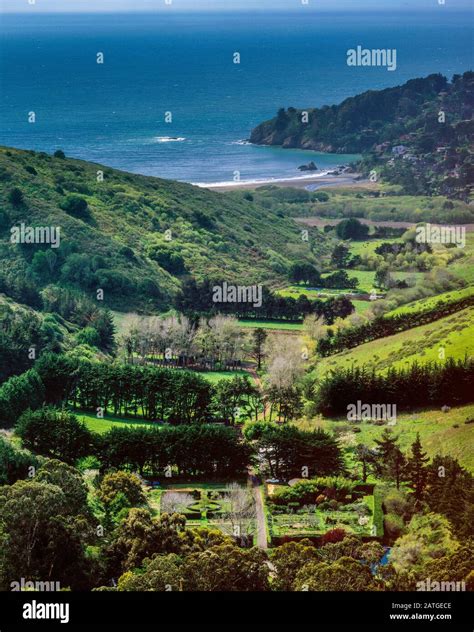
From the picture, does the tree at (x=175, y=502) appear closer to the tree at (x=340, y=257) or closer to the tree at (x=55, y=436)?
the tree at (x=55, y=436)

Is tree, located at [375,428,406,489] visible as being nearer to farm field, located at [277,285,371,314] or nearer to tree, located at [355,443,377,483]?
tree, located at [355,443,377,483]

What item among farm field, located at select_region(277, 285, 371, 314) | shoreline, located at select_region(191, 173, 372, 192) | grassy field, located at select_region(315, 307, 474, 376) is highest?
shoreline, located at select_region(191, 173, 372, 192)

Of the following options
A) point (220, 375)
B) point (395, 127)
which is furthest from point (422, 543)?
point (395, 127)

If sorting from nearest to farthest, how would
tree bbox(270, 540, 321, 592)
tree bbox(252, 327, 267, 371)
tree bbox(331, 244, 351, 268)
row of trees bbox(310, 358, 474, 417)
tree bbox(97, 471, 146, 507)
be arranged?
tree bbox(270, 540, 321, 592) < tree bbox(97, 471, 146, 507) < row of trees bbox(310, 358, 474, 417) < tree bbox(252, 327, 267, 371) < tree bbox(331, 244, 351, 268)

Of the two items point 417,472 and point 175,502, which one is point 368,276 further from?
point 175,502

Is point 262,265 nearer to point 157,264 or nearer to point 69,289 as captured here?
point 157,264

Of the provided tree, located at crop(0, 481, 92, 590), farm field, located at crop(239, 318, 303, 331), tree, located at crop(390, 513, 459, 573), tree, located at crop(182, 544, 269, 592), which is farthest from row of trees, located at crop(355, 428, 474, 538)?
farm field, located at crop(239, 318, 303, 331)

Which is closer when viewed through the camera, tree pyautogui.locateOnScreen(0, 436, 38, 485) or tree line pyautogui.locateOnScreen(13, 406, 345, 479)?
tree pyautogui.locateOnScreen(0, 436, 38, 485)
